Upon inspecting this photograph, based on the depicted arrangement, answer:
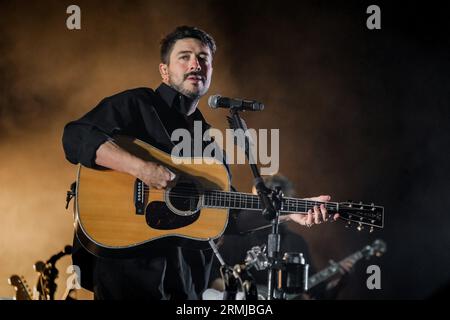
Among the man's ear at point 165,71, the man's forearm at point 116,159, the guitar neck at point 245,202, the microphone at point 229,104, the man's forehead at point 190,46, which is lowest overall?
the guitar neck at point 245,202

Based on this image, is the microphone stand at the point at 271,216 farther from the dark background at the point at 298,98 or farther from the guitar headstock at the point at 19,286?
the guitar headstock at the point at 19,286

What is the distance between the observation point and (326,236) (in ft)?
13.9

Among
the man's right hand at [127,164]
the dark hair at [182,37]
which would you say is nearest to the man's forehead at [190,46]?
the dark hair at [182,37]

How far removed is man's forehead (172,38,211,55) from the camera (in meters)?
3.19

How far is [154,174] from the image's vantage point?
9.07 ft

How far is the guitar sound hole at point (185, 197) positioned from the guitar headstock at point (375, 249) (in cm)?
172

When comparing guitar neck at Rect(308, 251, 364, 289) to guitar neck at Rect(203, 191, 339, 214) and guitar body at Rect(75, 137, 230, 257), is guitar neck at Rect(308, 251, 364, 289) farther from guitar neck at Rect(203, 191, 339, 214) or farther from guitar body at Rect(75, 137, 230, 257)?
guitar body at Rect(75, 137, 230, 257)

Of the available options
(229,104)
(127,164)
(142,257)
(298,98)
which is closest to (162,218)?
(142,257)

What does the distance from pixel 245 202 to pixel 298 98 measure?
51.5 inches

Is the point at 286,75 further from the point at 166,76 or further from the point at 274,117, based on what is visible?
the point at 166,76

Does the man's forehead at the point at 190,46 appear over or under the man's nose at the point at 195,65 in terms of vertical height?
over

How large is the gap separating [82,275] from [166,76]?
1219 millimetres

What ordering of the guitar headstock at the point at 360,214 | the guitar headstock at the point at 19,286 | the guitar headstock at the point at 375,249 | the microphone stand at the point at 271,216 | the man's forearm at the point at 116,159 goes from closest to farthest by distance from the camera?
the microphone stand at the point at 271,216
the man's forearm at the point at 116,159
the guitar headstock at the point at 360,214
the guitar headstock at the point at 19,286
the guitar headstock at the point at 375,249

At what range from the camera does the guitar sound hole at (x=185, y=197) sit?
113 inches
